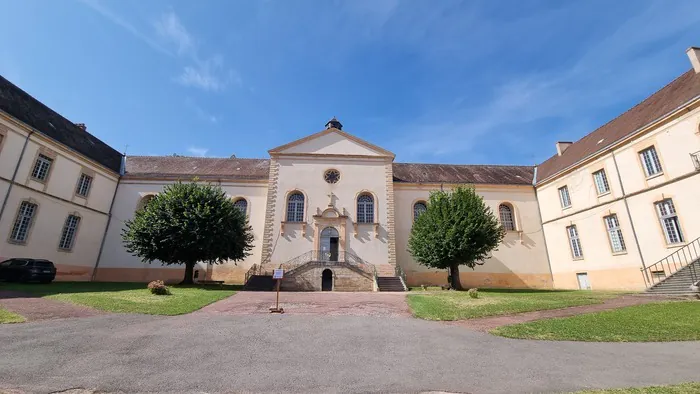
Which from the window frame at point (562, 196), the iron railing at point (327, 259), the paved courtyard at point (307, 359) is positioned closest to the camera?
the paved courtyard at point (307, 359)

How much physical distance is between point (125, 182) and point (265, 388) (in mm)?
26400

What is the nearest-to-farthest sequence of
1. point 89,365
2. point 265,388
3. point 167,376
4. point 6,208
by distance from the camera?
point 265,388 < point 167,376 < point 89,365 < point 6,208

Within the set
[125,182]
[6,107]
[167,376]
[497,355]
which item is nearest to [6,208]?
[6,107]

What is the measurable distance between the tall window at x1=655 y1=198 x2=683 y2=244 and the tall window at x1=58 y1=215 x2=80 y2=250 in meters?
33.9

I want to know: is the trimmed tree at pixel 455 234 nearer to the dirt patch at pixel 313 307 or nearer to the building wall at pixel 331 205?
the building wall at pixel 331 205

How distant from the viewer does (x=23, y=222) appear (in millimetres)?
18406

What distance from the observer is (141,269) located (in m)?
22.8

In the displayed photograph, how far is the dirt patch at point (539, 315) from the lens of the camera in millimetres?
8700

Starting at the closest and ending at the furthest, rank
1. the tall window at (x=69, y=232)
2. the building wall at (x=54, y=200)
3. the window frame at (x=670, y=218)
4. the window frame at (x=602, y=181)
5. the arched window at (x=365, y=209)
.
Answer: the window frame at (x=670, y=218) < the building wall at (x=54, y=200) < the window frame at (x=602, y=181) < the tall window at (x=69, y=232) < the arched window at (x=365, y=209)

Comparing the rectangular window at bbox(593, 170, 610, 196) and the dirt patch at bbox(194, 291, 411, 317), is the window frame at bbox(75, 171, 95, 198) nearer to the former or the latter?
the dirt patch at bbox(194, 291, 411, 317)

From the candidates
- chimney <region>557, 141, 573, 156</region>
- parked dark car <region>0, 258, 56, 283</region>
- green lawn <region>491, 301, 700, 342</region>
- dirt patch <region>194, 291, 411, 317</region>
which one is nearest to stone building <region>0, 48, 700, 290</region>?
chimney <region>557, 141, 573, 156</region>

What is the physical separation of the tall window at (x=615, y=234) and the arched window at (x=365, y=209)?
46.5 ft

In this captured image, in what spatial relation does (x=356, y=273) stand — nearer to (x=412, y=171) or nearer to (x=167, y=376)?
(x=412, y=171)

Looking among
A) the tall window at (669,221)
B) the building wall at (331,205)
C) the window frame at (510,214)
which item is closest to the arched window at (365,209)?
the building wall at (331,205)
